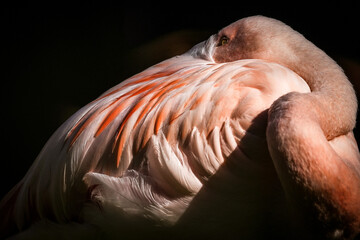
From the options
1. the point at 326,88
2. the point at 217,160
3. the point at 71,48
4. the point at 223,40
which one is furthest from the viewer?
the point at 71,48

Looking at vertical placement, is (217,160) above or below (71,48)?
below

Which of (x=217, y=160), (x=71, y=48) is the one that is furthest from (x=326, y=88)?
(x=71, y=48)

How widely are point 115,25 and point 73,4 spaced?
24cm

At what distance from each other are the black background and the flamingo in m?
0.77

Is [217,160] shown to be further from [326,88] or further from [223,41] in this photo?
[223,41]

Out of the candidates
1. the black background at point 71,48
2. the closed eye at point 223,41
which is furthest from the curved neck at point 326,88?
the black background at point 71,48

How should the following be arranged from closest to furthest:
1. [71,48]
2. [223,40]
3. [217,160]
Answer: [217,160], [223,40], [71,48]

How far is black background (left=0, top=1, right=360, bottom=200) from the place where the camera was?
206 cm

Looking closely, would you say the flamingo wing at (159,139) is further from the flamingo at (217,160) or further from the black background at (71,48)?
the black background at (71,48)

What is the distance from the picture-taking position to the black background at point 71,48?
6.75ft

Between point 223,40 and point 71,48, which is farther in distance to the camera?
point 71,48

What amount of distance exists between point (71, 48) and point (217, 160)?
1405 millimetres

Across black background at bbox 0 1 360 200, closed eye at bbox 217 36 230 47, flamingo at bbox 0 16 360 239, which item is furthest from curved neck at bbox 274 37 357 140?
black background at bbox 0 1 360 200

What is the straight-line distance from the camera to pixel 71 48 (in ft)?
7.14
